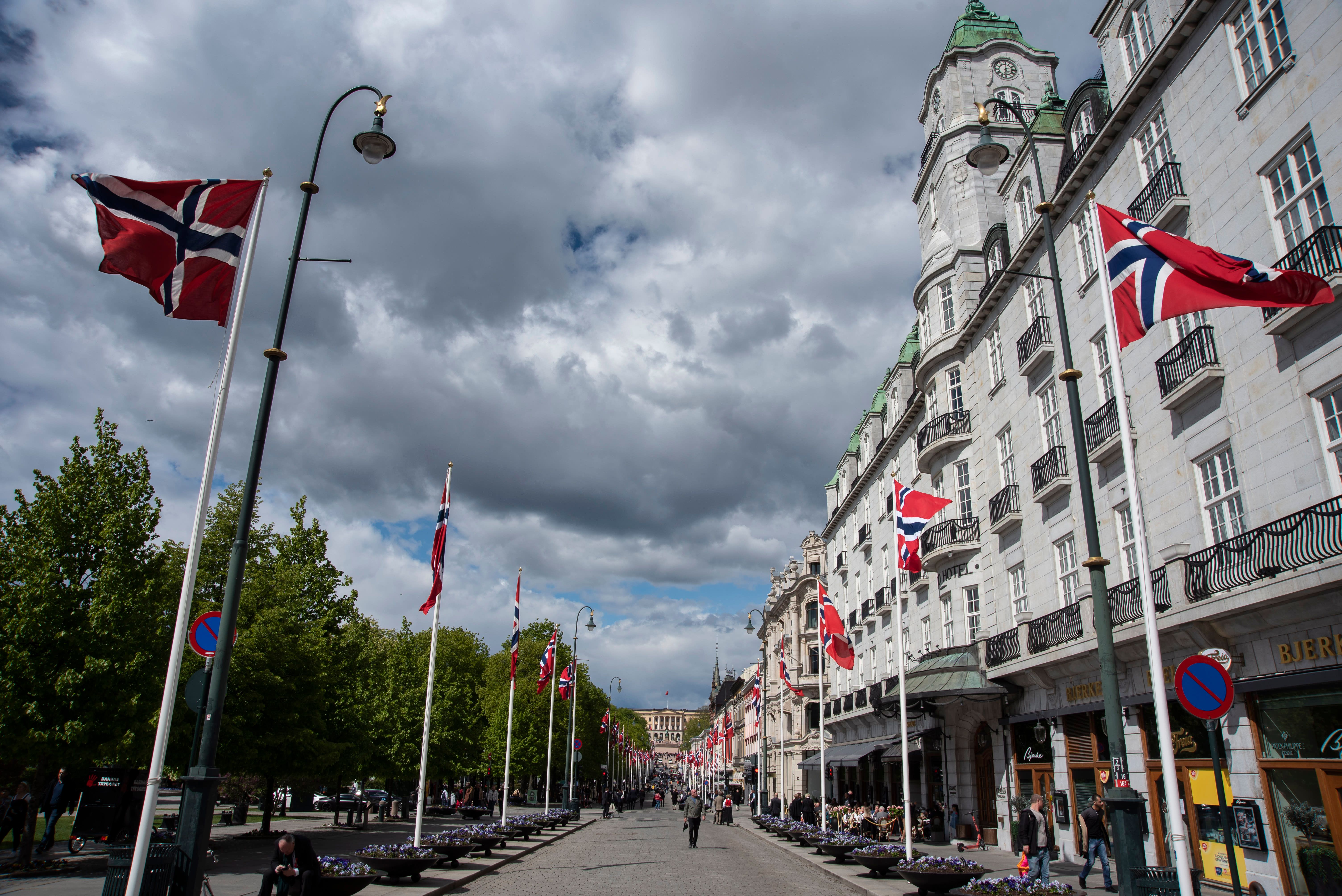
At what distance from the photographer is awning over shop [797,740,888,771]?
3556 centimetres

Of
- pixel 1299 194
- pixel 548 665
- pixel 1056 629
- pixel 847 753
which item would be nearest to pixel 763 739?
pixel 847 753

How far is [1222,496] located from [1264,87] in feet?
24.7

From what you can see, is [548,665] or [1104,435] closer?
[1104,435]

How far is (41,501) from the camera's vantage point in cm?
1731

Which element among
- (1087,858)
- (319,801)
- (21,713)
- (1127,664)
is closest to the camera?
(21,713)

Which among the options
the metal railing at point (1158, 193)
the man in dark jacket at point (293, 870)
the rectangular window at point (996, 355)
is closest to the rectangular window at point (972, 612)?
the rectangular window at point (996, 355)

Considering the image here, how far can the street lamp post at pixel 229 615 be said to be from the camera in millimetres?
8289

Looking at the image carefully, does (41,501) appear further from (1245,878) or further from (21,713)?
(1245,878)

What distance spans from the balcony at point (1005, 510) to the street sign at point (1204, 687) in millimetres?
15897

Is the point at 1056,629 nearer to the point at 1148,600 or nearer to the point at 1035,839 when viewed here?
the point at 1035,839

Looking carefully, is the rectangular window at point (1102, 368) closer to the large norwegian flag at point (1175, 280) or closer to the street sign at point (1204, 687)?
the large norwegian flag at point (1175, 280)

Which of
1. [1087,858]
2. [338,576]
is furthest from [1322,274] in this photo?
[338,576]

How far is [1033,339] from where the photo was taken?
931 inches

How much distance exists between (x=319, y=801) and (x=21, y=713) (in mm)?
44275
